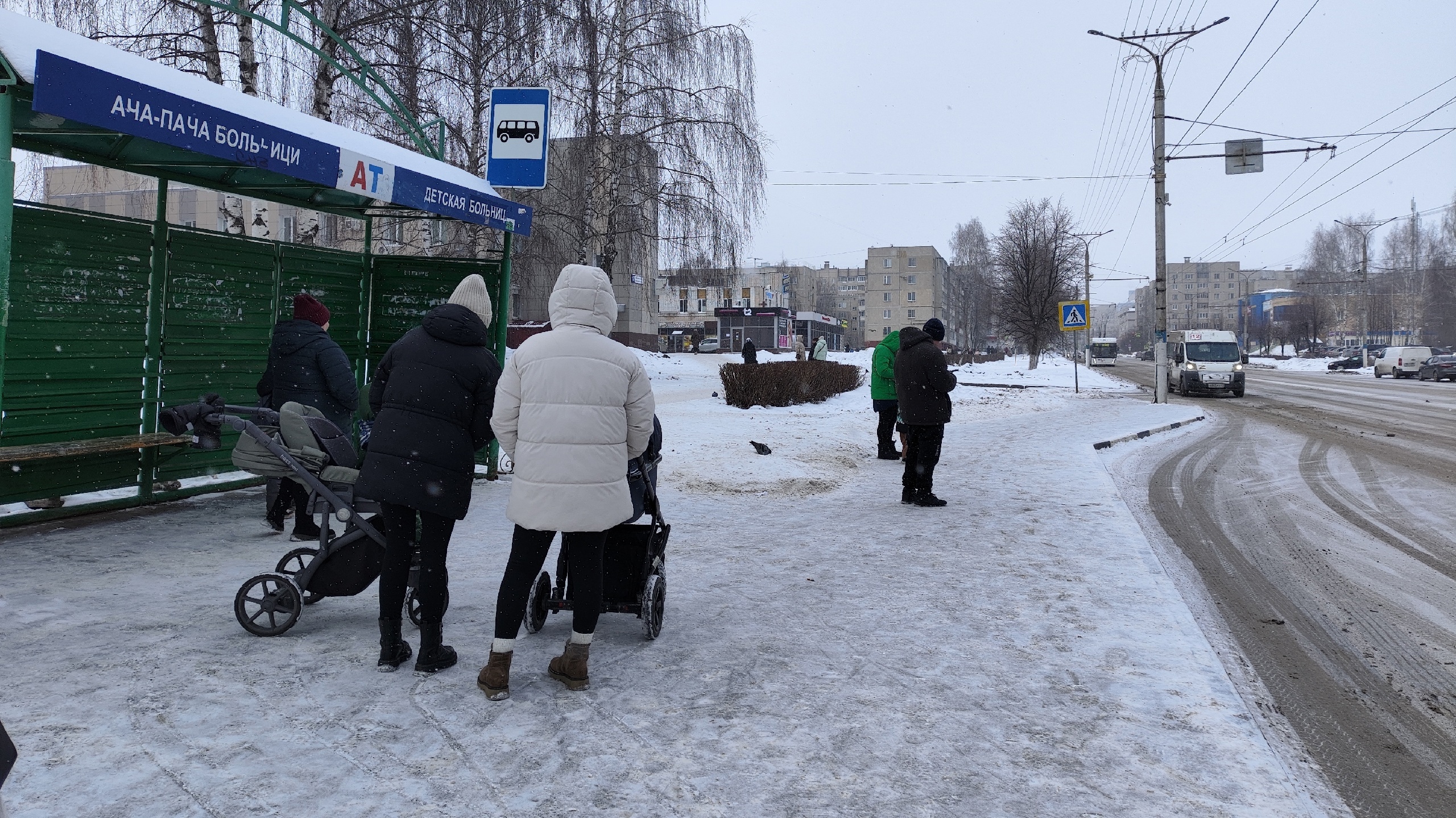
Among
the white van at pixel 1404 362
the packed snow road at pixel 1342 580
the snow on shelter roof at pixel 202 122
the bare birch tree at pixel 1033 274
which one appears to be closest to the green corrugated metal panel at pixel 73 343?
the snow on shelter roof at pixel 202 122

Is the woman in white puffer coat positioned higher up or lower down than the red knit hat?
lower down

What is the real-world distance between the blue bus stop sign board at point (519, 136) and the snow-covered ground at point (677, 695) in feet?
9.98

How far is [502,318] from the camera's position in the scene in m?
9.46

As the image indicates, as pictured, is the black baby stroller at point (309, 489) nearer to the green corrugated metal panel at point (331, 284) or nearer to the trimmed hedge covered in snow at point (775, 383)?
the green corrugated metal panel at point (331, 284)

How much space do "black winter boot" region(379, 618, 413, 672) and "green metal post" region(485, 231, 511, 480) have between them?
17.6ft

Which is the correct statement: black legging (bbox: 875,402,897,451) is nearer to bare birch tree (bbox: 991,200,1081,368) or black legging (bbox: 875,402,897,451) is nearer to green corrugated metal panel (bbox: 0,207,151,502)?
green corrugated metal panel (bbox: 0,207,151,502)

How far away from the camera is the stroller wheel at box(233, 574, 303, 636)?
4.27 metres

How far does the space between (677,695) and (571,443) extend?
113cm

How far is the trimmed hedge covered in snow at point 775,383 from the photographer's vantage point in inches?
700

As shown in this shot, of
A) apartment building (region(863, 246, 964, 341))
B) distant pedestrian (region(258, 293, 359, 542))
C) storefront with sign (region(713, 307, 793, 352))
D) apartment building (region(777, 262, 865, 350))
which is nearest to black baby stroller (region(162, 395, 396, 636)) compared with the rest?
distant pedestrian (region(258, 293, 359, 542))

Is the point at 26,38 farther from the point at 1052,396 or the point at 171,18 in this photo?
the point at 1052,396

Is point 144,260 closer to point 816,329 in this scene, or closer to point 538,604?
point 538,604

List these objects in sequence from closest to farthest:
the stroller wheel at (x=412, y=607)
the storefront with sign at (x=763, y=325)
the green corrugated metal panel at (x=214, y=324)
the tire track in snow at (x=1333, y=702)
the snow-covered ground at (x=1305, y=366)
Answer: the tire track in snow at (x=1333, y=702) → the stroller wheel at (x=412, y=607) → the green corrugated metal panel at (x=214, y=324) → the snow-covered ground at (x=1305, y=366) → the storefront with sign at (x=763, y=325)

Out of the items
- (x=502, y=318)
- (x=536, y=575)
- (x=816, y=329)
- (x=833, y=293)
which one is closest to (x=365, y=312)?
(x=502, y=318)
